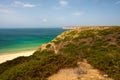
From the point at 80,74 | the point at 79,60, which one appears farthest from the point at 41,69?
the point at 79,60

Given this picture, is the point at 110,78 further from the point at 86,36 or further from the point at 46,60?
the point at 86,36

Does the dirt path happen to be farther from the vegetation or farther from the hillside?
the vegetation

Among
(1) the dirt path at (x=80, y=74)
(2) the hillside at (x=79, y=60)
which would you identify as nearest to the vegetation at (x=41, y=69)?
(2) the hillside at (x=79, y=60)

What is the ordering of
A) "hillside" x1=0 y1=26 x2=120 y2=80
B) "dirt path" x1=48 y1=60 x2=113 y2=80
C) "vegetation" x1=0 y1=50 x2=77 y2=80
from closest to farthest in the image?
"dirt path" x1=48 y1=60 x2=113 y2=80
"vegetation" x1=0 y1=50 x2=77 y2=80
"hillside" x1=0 y1=26 x2=120 y2=80

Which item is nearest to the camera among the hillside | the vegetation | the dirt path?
the dirt path

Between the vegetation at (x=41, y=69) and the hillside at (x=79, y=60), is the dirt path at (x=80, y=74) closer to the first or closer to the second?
the hillside at (x=79, y=60)

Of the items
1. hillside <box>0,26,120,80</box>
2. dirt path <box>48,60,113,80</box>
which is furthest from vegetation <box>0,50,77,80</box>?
dirt path <box>48,60,113,80</box>

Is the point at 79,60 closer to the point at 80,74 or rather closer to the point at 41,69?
the point at 80,74

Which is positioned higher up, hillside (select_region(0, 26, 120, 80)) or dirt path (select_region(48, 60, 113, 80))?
hillside (select_region(0, 26, 120, 80))
